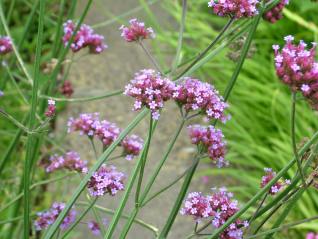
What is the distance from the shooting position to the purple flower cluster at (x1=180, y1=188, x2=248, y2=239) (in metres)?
1.41

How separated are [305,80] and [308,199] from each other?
1.85 m

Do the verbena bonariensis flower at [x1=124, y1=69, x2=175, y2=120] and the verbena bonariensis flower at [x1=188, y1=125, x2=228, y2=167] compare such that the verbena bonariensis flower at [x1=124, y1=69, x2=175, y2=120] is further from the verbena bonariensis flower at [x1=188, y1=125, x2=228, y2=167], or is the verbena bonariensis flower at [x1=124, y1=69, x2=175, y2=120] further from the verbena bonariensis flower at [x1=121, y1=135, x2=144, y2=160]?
the verbena bonariensis flower at [x1=121, y1=135, x2=144, y2=160]

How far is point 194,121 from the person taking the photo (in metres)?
3.75

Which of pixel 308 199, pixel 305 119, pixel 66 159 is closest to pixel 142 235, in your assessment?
pixel 308 199

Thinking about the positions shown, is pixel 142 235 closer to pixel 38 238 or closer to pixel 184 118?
pixel 38 238

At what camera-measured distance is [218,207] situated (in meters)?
1.43

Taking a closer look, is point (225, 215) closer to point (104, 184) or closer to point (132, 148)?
point (104, 184)

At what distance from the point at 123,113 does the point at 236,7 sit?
2.39 meters

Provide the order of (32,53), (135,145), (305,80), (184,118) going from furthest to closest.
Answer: (32,53) < (135,145) < (184,118) < (305,80)

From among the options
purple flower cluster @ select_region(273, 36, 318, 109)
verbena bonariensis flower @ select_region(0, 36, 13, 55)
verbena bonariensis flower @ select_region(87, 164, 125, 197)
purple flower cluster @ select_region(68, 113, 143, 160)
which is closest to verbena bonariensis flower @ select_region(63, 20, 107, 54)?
verbena bonariensis flower @ select_region(0, 36, 13, 55)

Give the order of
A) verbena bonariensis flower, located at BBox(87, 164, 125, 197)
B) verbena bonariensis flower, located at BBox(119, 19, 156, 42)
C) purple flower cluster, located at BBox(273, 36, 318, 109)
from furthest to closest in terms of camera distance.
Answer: verbena bonariensis flower, located at BBox(119, 19, 156, 42) → verbena bonariensis flower, located at BBox(87, 164, 125, 197) → purple flower cluster, located at BBox(273, 36, 318, 109)

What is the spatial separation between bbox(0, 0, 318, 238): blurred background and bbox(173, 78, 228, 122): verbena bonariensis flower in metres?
1.41

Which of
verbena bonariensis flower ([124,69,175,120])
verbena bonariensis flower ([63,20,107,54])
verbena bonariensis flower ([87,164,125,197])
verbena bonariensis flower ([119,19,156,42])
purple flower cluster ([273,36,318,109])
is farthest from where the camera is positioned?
verbena bonariensis flower ([63,20,107,54])

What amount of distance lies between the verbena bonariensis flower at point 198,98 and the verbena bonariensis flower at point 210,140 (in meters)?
0.09
